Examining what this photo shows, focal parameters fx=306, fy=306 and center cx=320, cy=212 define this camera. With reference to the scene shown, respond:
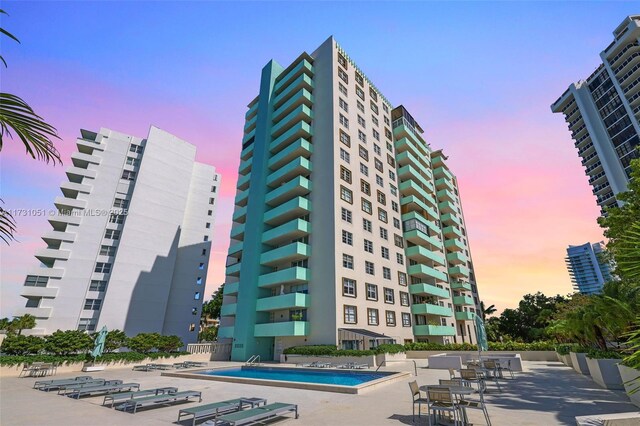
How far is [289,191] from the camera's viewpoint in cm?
3766

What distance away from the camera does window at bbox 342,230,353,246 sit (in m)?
34.5

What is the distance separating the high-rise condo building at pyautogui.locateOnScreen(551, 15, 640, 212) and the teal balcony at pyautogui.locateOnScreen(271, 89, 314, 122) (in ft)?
220

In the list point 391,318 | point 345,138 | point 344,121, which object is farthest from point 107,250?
point 391,318

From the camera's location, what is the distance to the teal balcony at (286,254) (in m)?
33.6

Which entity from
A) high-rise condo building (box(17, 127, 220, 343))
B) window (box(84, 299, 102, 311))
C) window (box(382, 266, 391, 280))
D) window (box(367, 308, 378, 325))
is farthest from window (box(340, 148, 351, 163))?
window (box(84, 299, 102, 311))

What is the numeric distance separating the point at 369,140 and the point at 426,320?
27689mm

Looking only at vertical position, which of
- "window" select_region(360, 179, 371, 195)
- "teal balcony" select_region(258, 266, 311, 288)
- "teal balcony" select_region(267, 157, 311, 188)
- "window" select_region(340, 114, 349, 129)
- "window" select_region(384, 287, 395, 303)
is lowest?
"window" select_region(384, 287, 395, 303)

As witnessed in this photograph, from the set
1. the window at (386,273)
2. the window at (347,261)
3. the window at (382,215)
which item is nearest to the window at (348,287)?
the window at (347,261)

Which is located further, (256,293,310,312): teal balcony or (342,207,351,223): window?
(342,207,351,223): window

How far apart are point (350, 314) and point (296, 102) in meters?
28.9

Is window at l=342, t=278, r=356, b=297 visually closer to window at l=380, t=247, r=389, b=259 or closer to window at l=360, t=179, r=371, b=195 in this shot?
window at l=380, t=247, r=389, b=259

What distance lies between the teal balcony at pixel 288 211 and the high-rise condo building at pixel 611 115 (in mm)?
68183

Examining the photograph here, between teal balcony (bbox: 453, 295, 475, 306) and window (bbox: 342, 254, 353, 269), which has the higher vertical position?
window (bbox: 342, 254, 353, 269)

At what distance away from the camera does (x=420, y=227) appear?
154ft
